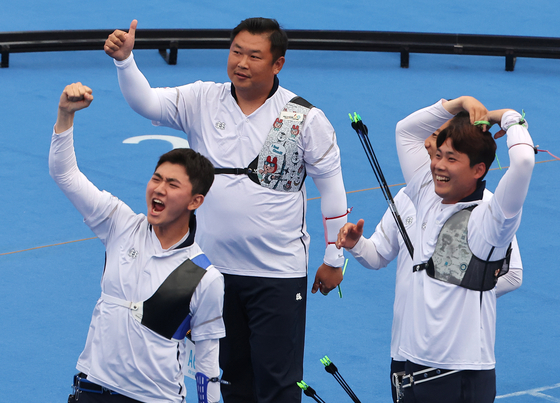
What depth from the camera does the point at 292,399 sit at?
4.31m

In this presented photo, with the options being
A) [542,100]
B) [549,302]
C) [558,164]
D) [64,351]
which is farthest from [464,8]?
[64,351]

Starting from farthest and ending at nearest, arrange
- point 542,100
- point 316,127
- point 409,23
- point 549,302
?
point 409,23 → point 542,100 → point 549,302 → point 316,127

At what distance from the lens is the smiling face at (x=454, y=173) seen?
346 cm

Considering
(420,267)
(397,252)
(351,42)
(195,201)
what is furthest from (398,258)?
(351,42)

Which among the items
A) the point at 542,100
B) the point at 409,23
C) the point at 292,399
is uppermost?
the point at 409,23

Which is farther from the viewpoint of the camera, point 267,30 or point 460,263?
point 267,30

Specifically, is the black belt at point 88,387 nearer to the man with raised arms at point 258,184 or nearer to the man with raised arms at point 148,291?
the man with raised arms at point 148,291

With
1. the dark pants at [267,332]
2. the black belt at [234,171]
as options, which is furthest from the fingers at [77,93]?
the dark pants at [267,332]

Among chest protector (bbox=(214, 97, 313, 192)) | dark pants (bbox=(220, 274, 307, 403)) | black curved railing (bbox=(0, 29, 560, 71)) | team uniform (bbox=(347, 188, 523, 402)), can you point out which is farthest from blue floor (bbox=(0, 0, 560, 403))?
chest protector (bbox=(214, 97, 313, 192))

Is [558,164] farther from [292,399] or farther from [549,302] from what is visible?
[292,399]

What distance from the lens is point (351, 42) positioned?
11781 millimetres

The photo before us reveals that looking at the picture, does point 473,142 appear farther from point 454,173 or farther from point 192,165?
point 192,165

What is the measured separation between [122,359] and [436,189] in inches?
56.1

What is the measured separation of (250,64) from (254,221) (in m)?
0.77
